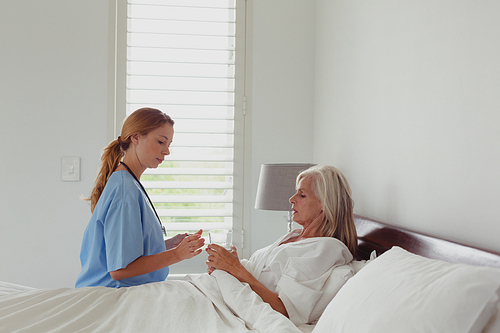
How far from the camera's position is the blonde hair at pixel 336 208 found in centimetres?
176

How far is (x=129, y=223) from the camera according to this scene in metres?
1.67

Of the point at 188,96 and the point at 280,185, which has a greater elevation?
the point at 188,96

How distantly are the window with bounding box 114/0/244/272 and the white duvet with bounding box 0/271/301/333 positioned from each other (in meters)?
1.27

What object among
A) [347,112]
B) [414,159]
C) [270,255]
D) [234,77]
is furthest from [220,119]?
[414,159]

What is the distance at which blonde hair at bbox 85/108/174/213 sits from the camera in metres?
1.91

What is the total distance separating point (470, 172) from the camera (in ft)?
4.21

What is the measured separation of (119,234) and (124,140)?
50 centimetres

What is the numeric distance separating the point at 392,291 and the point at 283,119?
2.09 m

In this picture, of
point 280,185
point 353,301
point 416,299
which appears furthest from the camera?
point 280,185

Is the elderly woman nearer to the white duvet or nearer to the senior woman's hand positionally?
the senior woman's hand

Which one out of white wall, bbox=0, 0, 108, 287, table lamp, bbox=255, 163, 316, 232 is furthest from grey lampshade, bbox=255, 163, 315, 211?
white wall, bbox=0, 0, 108, 287

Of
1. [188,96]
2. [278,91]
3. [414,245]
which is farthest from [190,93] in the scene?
[414,245]

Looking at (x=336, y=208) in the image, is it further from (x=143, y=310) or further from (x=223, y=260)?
(x=143, y=310)

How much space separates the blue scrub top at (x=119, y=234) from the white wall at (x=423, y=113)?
1102 mm
